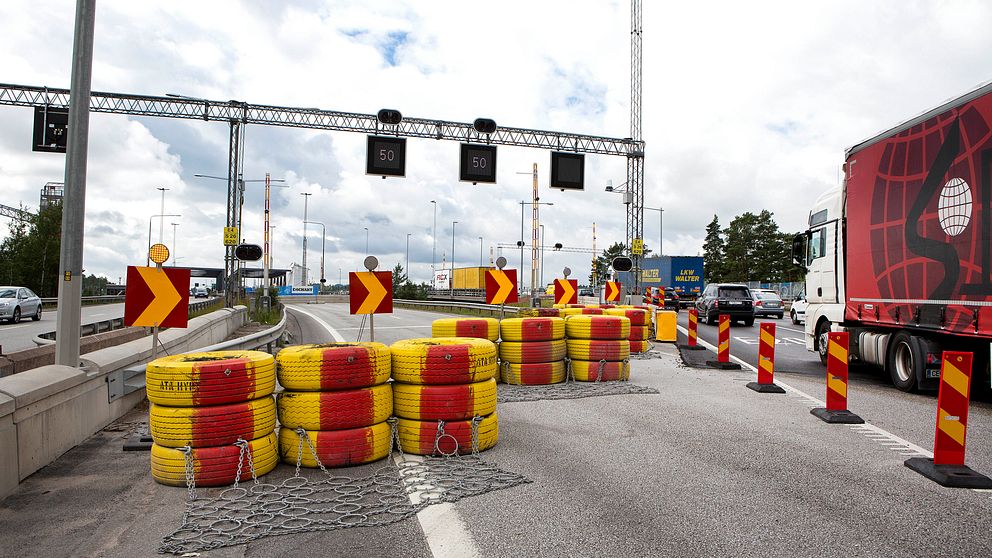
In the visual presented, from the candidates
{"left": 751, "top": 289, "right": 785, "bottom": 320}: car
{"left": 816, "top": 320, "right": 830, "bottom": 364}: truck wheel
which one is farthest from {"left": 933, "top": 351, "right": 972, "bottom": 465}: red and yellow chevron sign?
{"left": 751, "top": 289, "right": 785, "bottom": 320}: car

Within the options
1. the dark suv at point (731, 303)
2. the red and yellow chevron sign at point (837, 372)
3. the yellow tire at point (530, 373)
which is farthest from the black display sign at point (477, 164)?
the red and yellow chevron sign at point (837, 372)

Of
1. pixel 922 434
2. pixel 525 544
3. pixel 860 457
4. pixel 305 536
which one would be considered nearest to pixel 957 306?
pixel 922 434

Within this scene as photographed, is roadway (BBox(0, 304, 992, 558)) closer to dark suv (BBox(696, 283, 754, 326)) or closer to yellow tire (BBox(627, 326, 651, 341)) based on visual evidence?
yellow tire (BBox(627, 326, 651, 341))

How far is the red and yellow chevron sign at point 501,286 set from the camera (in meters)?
13.6

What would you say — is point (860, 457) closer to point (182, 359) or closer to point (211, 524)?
point (211, 524)

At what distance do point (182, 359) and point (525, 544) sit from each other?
346 cm

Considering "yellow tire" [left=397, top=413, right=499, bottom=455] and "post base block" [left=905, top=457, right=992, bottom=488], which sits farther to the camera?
"yellow tire" [left=397, top=413, right=499, bottom=455]

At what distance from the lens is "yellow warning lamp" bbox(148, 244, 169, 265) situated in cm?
809

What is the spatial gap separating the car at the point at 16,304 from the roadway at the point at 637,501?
913 inches

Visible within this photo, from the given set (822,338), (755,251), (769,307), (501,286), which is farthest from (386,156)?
(755,251)

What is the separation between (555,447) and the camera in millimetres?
5996

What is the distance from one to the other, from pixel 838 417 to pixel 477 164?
17602mm

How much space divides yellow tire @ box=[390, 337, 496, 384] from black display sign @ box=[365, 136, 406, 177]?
1713 cm

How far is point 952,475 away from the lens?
5055 millimetres
